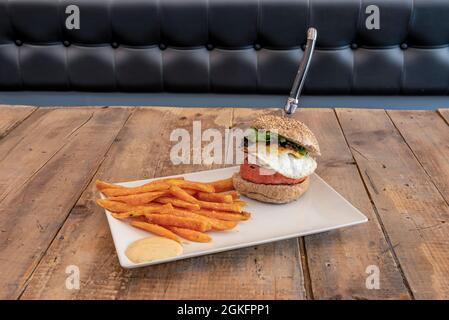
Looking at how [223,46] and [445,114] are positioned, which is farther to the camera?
[223,46]

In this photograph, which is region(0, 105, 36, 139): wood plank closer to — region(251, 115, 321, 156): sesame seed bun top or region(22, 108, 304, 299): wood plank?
region(22, 108, 304, 299): wood plank

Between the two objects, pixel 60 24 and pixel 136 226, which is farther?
Result: pixel 60 24

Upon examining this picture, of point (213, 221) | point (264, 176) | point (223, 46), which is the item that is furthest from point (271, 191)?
point (223, 46)

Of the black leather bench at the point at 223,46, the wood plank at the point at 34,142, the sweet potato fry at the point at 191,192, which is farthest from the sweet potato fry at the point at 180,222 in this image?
the black leather bench at the point at 223,46

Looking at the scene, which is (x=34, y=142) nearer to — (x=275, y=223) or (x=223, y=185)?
(x=223, y=185)

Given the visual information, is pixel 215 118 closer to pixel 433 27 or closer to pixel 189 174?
pixel 189 174
